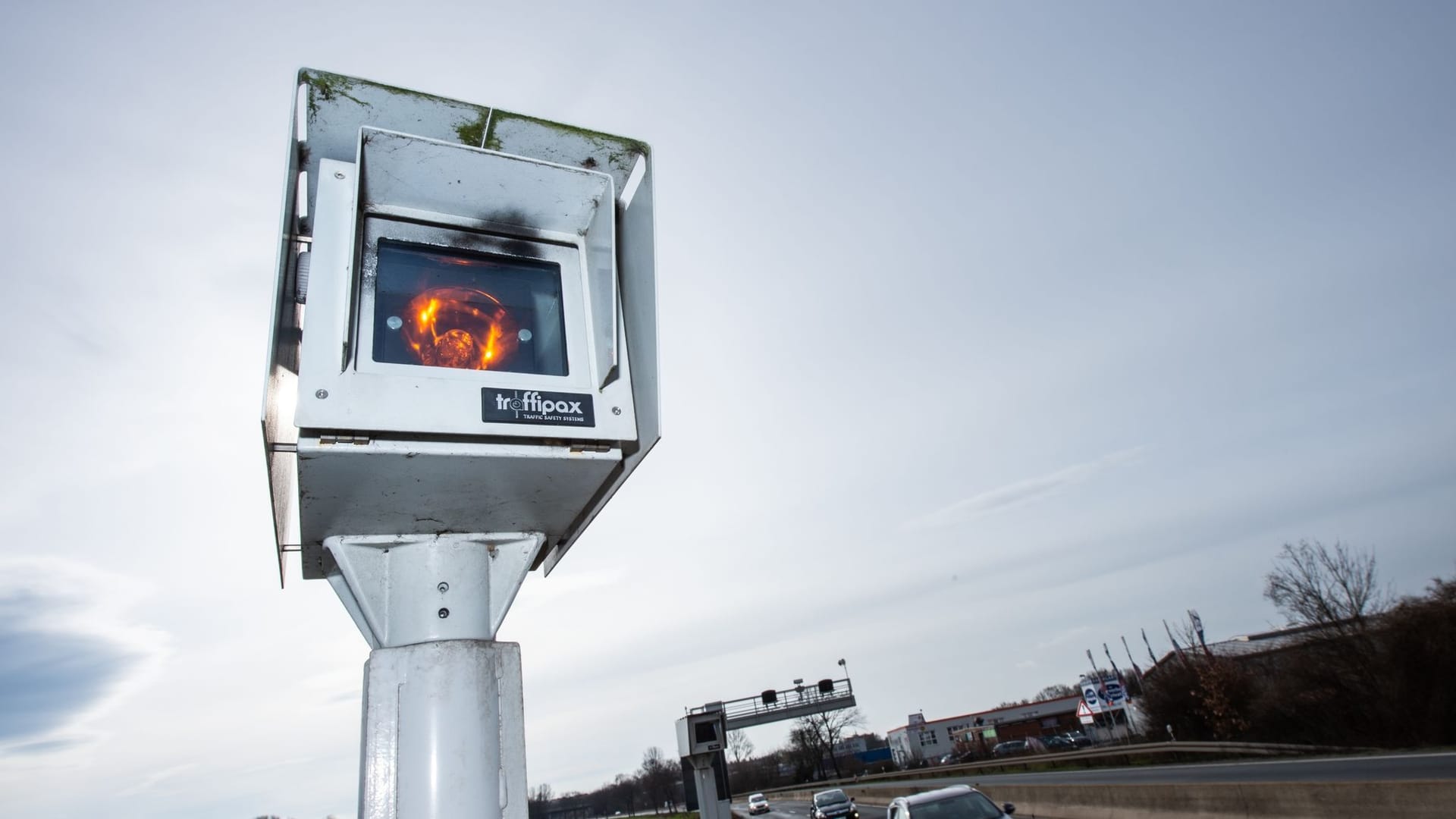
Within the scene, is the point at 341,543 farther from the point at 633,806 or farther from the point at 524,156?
the point at 633,806

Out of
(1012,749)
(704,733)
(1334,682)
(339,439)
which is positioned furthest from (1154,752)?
(1012,749)

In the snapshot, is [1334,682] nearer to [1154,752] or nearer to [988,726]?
[1154,752]

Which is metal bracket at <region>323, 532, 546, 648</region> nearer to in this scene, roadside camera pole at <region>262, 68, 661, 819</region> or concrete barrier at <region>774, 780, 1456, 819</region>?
roadside camera pole at <region>262, 68, 661, 819</region>

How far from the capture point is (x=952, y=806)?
10336 millimetres

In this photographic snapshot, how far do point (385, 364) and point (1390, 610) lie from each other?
34.4m

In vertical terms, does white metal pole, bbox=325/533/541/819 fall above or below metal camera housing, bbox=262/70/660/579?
below

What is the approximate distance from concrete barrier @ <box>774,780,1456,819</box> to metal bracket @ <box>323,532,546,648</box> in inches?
425

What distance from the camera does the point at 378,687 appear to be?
171 cm

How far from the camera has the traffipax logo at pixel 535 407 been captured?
1.86 m

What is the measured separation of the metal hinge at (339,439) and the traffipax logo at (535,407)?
0.87 feet

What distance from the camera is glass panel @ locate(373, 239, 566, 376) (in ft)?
6.58

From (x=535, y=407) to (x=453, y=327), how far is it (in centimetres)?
40

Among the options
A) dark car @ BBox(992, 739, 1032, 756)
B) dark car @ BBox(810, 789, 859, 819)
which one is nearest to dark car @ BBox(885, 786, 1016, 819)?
dark car @ BBox(810, 789, 859, 819)

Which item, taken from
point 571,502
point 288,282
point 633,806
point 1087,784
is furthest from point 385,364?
point 633,806
